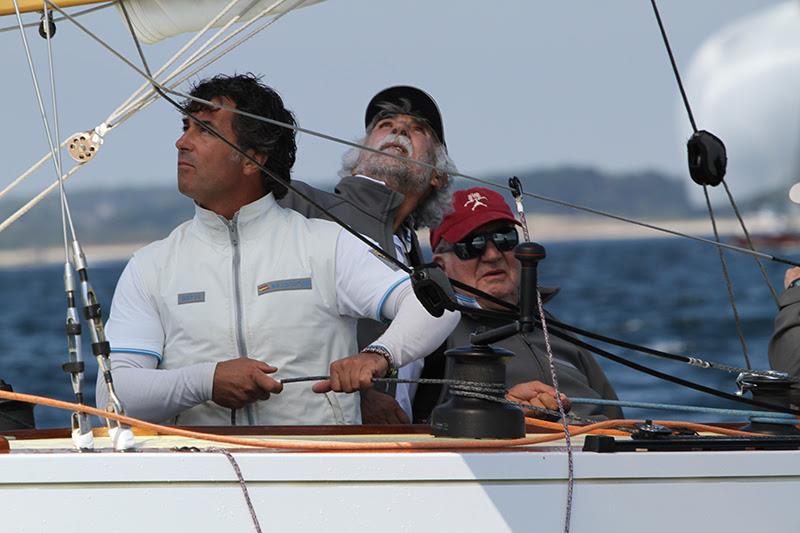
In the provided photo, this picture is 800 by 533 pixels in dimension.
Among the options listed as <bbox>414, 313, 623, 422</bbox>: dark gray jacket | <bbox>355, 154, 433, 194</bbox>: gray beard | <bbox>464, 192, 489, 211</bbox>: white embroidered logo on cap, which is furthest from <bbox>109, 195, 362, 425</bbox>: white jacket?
<bbox>464, 192, 489, 211</bbox>: white embroidered logo on cap

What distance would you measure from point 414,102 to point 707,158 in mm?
1354

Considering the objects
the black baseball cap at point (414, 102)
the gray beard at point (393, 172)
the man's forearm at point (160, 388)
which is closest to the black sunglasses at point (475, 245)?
the gray beard at point (393, 172)

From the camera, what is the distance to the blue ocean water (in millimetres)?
15586

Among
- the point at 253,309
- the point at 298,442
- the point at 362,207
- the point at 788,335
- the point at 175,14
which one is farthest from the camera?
the point at 362,207

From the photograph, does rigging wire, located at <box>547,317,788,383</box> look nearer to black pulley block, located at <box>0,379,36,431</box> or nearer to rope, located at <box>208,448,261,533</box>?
rope, located at <box>208,448,261,533</box>

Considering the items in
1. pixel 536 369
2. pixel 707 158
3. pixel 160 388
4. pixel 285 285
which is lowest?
pixel 160 388

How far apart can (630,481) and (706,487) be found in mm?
148

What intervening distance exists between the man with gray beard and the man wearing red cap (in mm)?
88

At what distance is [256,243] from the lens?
134 inches

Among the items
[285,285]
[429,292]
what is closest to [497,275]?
[285,285]

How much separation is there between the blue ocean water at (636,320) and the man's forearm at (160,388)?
728 centimetres

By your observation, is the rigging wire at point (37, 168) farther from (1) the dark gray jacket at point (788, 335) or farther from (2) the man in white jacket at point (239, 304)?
(1) the dark gray jacket at point (788, 335)

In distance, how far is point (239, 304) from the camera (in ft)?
10.9

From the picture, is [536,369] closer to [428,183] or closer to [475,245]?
[475,245]
